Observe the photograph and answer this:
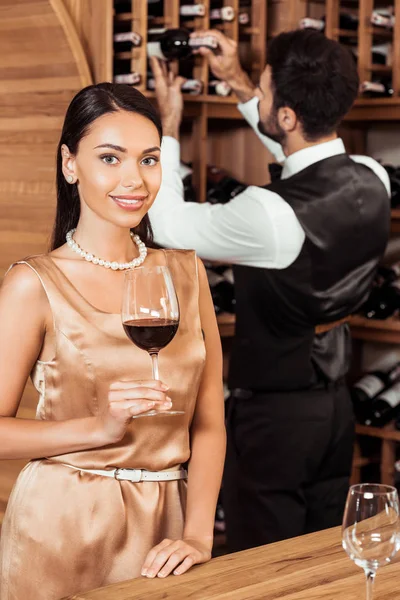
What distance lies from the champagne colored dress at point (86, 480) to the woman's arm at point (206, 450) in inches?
1.8

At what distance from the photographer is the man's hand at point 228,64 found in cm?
310

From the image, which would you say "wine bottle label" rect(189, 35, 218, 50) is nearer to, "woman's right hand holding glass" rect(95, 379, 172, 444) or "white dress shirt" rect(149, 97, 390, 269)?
"white dress shirt" rect(149, 97, 390, 269)

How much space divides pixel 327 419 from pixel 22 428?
4.50 feet

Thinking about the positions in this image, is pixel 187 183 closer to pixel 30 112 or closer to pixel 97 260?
pixel 30 112

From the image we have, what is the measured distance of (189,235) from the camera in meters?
2.93

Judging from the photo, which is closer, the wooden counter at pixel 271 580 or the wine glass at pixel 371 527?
the wine glass at pixel 371 527

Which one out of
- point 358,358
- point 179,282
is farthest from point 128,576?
point 358,358

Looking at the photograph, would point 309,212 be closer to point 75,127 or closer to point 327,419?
point 327,419

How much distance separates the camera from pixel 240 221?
9.30 ft

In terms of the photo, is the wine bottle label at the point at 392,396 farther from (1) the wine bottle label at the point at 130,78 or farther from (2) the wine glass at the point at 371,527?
(2) the wine glass at the point at 371,527

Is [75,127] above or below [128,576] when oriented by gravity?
above

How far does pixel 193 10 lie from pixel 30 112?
2.16 feet

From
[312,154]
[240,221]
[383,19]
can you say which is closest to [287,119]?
[312,154]

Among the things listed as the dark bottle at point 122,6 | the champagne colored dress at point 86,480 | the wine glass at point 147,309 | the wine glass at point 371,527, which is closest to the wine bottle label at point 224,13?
the dark bottle at point 122,6
